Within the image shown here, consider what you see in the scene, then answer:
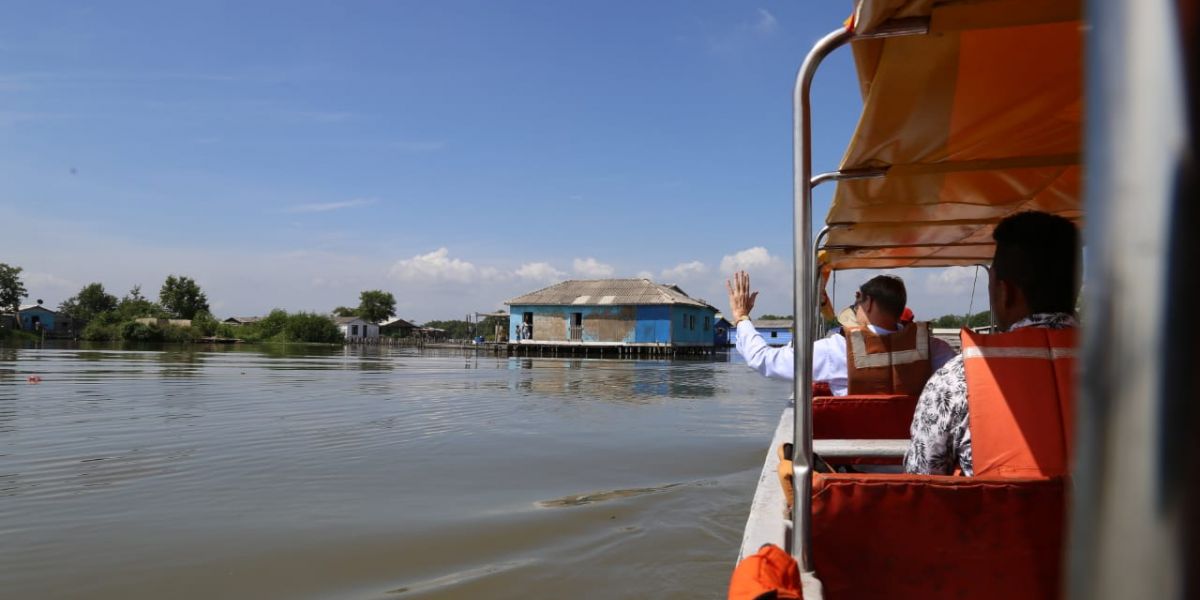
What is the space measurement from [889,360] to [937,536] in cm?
255

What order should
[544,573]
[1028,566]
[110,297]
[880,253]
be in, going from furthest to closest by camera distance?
[110,297]
[880,253]
[544,573]
[1028,566]

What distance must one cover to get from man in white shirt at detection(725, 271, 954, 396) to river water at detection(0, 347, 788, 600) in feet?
4.70

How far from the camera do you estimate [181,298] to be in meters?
75.4

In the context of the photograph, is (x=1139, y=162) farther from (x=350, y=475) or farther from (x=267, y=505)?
(x=350, y=475)

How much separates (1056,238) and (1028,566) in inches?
34.7

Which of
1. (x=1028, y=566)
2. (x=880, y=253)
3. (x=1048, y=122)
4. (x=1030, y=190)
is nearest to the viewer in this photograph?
(x=1028, y=566)

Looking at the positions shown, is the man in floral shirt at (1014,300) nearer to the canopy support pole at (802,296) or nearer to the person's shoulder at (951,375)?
the person's shoulder at (951,375)

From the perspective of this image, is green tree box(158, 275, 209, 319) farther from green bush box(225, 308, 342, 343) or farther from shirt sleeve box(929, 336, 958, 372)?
shirt sleeve box(929, 336, 958, 372)

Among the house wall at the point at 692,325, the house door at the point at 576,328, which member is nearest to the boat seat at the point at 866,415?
the house wall at the point at 692,325

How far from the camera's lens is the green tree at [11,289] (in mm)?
62719

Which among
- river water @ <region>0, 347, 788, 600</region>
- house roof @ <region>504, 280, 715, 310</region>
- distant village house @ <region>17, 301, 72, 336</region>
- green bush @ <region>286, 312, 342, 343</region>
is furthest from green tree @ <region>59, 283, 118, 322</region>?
river water @ <region>0, 347, 788, 600</region>

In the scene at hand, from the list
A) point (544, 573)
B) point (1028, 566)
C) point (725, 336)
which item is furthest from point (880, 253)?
point (725, 336)

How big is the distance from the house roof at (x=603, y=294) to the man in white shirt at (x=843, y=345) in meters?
35.1

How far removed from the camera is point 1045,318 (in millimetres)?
2041
